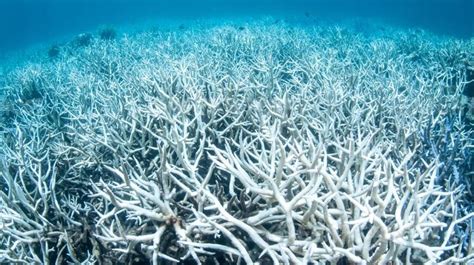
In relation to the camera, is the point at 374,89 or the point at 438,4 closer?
the point at 374,89

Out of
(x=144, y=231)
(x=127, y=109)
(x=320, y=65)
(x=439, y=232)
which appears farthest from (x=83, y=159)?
(x=320, y=65)

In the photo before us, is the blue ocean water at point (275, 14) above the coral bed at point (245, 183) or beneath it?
above

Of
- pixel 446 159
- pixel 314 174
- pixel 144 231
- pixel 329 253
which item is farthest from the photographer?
pixel 446 159

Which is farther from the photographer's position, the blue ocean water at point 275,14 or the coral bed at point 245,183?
the blue ocean water at point 275,14

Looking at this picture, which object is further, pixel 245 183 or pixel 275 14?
pixel 275 14

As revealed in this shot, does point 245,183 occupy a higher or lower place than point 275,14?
lower

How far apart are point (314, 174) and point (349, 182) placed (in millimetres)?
294

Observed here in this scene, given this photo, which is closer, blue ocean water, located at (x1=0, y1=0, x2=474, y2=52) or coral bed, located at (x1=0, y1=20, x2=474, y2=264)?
coral bed, located at (x1=0, y1=20, x2=474, y2=264)

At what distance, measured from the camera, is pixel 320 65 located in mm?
6164

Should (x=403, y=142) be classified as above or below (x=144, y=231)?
above

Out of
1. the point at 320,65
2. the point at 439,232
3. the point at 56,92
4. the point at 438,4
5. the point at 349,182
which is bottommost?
the point at 439,232

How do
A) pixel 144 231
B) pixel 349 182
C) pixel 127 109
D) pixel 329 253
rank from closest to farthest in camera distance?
pixel 329 253 < pixel 349 182 < pixel 144 231 < pixel 127 109

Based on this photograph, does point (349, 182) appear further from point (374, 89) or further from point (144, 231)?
point (374, 89)

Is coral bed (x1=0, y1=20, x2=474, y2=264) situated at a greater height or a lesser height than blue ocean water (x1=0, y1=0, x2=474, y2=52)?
lesser
